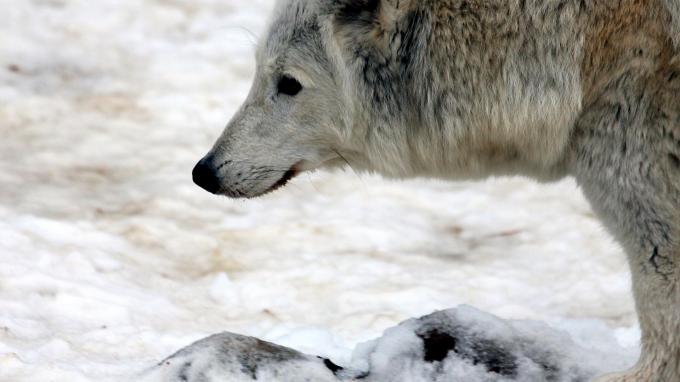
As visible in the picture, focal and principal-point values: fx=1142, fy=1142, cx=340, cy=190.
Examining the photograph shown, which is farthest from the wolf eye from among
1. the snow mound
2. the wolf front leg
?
the wolf front leg

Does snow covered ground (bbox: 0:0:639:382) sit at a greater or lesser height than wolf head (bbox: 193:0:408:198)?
lesser

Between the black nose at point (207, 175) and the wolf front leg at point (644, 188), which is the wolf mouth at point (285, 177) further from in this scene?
the wolf front leg at point (644, 188)

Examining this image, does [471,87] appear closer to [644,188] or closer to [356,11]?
[356,11]

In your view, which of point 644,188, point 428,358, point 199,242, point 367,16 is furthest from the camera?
point 199,242

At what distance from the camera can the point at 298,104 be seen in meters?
4.84

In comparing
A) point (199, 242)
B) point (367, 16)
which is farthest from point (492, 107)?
point (199, 242)

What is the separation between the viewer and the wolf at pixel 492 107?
417 cm

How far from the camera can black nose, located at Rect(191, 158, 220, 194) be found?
4.95 metres

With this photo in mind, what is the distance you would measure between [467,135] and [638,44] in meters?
0.81

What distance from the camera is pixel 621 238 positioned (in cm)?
432

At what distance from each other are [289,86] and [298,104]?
0.09 m

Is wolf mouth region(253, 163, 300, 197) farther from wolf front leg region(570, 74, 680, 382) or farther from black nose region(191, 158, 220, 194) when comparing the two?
wolf front leg region(570, 74, 680, 382)

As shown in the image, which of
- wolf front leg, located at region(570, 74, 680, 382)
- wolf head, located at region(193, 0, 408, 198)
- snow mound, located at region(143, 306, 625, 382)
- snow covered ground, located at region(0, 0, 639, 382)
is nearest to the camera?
wolf front leg, located at region(570, 74, 680, 382)

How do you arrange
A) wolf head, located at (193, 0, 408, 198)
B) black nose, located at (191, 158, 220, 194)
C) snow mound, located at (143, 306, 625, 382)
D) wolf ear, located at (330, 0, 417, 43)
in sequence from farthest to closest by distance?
black nose, located at (191, 158, 220, 194), wolf head, located at (193, 0, 408, 198), wolf ear, located at (330, 0, 417, 43), snow mound, located at (143, 306, 625, 382)
